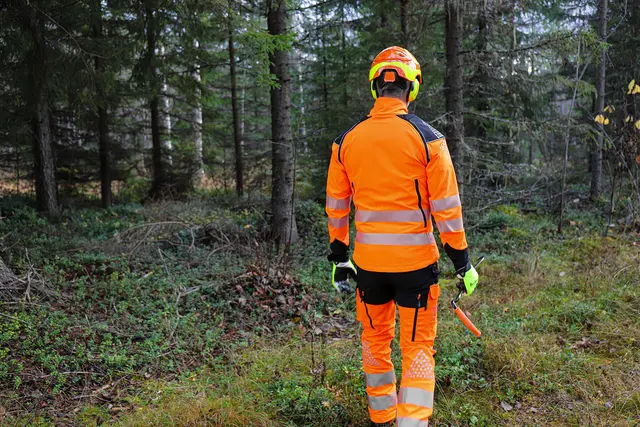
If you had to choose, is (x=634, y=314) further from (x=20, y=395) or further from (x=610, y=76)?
(x=610, y=76)

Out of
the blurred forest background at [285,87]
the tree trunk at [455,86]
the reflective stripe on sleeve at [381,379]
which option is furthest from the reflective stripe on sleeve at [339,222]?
the tree trunk at [455,86]

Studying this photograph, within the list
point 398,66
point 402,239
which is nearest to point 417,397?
point 402,239

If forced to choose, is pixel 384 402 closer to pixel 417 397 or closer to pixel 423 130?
pixel 417 397

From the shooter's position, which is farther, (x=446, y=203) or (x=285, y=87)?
(x=285, y=87)

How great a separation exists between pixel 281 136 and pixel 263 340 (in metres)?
4.48

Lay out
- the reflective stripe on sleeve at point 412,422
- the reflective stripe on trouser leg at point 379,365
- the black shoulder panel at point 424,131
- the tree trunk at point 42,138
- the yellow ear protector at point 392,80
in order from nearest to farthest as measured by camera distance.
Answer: the reflective stripe on sleeve at point 412,422
the black shoulder panel at point 424,131
the yellow ear protector at point 392,80
the reflective stripe on trouser leg at point 379,365
the tree trunk at point 42,138

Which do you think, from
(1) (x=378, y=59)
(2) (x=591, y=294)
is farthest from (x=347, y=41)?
(1) (x=378, y=59)

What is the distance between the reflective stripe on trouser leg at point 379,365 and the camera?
3.34 meters

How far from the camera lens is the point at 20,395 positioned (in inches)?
152

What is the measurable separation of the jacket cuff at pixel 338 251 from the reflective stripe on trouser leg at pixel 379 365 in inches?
16.0

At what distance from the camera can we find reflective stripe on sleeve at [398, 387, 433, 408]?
9.83 feet

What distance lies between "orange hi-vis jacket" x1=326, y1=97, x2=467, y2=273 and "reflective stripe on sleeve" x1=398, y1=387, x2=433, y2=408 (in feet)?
2.66

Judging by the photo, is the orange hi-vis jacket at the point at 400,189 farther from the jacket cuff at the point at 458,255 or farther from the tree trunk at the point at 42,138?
the tree trunk at the point at 42,138

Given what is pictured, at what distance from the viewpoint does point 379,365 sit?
3.36m
